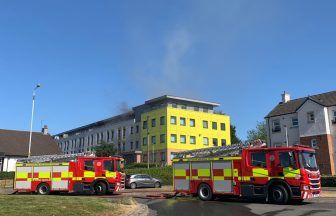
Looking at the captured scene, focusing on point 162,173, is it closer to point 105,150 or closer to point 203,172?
point 203,172

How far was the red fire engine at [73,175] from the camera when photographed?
26.1 metres

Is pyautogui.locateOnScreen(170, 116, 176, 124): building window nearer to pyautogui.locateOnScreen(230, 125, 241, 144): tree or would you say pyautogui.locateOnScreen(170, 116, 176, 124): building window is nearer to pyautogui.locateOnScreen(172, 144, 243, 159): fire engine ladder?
pyautogui.locateOnScreen(230, 125, 241, 144): tree

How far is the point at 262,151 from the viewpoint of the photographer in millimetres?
20062

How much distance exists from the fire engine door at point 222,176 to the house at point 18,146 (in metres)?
44.3

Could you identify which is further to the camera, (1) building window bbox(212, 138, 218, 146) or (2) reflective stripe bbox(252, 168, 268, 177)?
(1) building window bbox(212, 138, 218, 146)

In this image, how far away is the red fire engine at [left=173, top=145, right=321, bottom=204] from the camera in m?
18.8

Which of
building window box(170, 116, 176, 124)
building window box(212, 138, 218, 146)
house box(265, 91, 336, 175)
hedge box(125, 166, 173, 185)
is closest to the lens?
house box(265, 91, 336, 175)

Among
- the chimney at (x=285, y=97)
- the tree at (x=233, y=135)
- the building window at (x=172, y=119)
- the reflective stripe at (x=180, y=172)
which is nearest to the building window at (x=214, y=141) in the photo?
the building window at (x=172, y=119)

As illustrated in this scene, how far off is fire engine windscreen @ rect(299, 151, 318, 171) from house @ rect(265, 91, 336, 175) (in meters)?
22.3

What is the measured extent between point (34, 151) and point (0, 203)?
1958 inches

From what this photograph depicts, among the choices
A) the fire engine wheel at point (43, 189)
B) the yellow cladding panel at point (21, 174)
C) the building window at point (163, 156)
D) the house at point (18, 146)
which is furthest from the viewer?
the building window at point (163, 156)

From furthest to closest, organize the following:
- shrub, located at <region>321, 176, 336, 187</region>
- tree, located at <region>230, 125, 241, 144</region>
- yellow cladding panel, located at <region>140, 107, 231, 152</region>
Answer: tree, located at <region>230, 125, 241, 144</region> → yellow cladding panel, located at <region>140, 107, 231, 152</region> → shrub, located at <region>321, 176, 336, 187</region>

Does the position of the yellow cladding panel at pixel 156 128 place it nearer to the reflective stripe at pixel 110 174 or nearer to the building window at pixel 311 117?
the building window at pixel 311 117

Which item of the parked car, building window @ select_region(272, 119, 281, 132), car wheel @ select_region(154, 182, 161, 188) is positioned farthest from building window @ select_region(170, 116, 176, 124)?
the parked car
